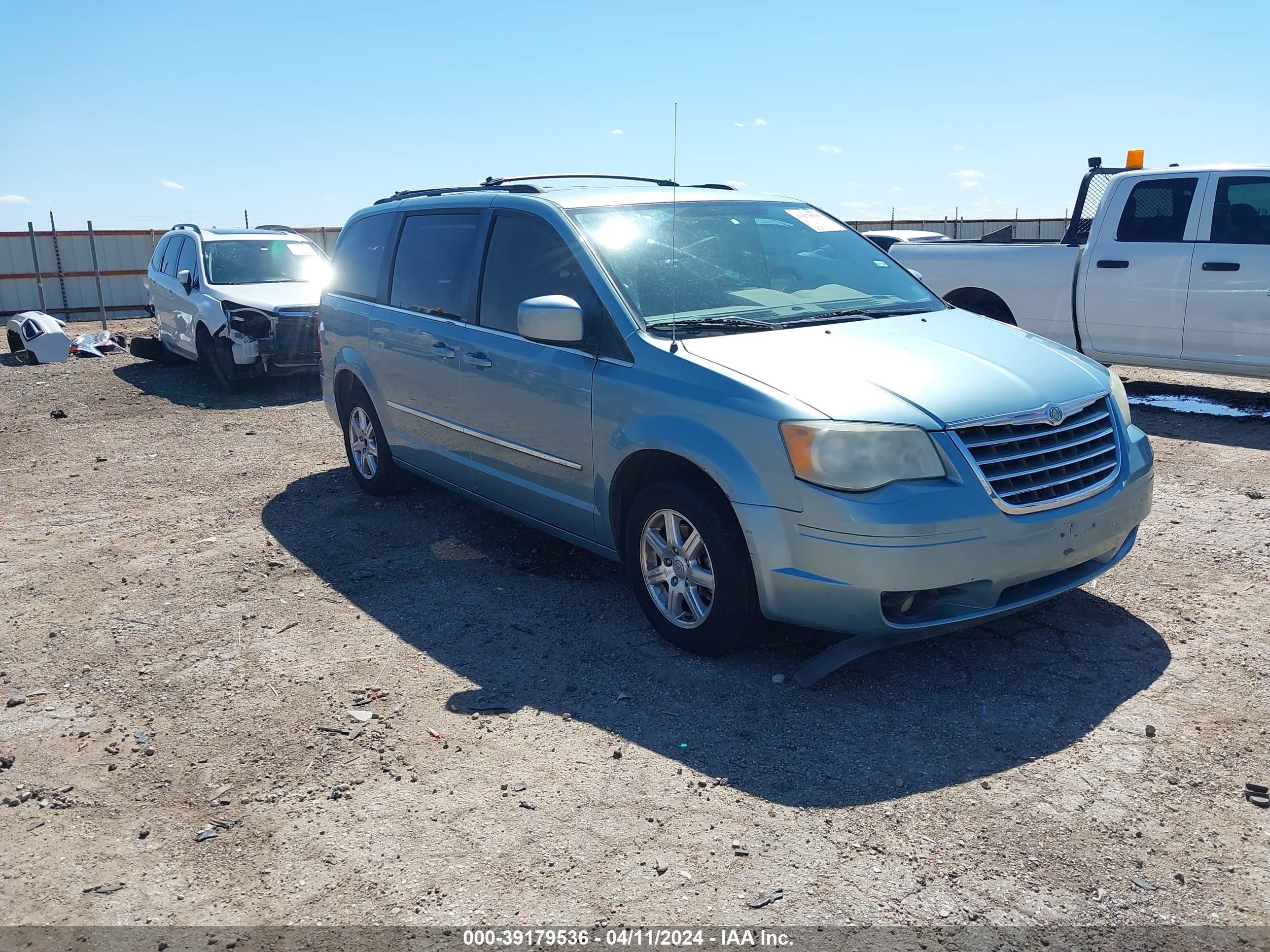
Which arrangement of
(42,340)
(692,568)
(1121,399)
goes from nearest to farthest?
(692,568), (1121,399), (42,340)

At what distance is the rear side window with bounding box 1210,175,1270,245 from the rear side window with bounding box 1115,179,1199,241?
0.74ft

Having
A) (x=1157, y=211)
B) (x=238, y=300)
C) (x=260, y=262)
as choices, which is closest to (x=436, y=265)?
(x=1157, y=211)

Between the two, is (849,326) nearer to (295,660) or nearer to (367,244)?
(295,660)

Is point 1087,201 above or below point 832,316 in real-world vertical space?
above

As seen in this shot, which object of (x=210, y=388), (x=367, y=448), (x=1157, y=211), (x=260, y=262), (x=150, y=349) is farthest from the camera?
(x=150, y=349)

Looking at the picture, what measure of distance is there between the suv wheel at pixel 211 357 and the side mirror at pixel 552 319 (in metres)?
8.36

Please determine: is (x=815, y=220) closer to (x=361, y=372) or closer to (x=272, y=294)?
(x=361, y=372)

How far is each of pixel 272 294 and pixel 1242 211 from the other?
9.88 meters

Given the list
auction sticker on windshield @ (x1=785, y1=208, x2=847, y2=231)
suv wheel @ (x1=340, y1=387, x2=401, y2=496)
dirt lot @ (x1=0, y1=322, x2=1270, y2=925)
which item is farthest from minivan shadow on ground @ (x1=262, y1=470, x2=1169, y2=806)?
auction sticker on windshield @ (x1=785, y1=208, x2=847, y2=231)

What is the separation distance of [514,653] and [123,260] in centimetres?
2254

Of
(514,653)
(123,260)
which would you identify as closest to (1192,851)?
(514,653)

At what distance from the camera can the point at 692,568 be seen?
4.17 m

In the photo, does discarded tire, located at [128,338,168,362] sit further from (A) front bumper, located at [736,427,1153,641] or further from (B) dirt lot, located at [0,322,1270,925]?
(A) front bumper, located at [736,427,1153,641]

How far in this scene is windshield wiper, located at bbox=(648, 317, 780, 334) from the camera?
4402 mm
